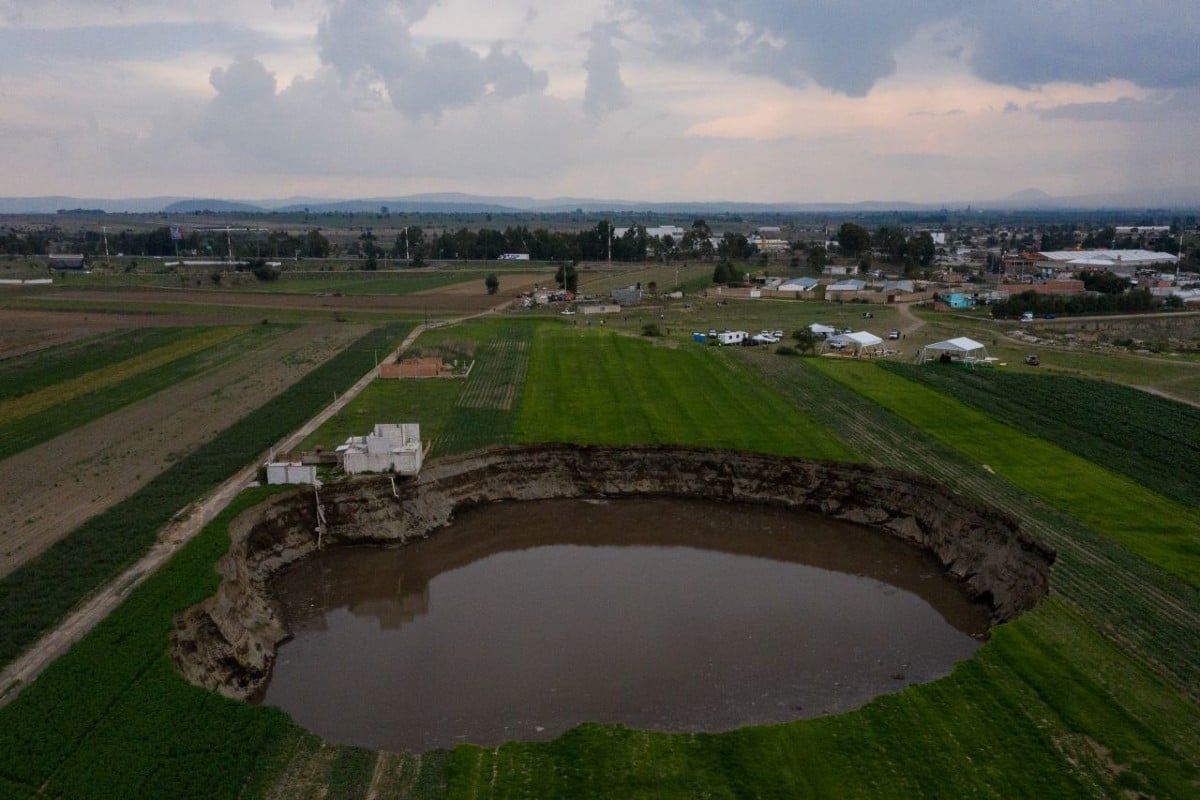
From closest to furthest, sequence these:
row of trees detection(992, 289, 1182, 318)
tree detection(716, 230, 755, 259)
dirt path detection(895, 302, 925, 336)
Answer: dirt path detection(895, 302, 925, 336)
row of trees detection(992, 289, 1182, 318)
tree detection(716, 230, 755, 259)

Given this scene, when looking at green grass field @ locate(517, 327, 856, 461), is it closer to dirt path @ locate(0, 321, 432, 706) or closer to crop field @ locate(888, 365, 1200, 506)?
crop field @ locate(888, 365, 1200, 506)

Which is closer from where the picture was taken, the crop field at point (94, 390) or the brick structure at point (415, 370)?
the crop field at point (94, 390)

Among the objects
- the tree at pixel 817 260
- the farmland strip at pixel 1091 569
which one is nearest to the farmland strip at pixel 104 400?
the farmland strip at pixel 1091 569

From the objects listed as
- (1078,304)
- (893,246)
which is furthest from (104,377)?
(893,246)

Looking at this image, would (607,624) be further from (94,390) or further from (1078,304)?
(1078,304)

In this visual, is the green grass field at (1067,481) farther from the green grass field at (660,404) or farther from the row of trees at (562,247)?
the row of trees at (562,247)

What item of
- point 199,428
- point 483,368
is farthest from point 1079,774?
point 483,368

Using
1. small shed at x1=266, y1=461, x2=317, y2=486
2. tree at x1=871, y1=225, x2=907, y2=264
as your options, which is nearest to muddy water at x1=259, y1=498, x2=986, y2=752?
small shed at x1=266, y1=461, x2=317, y2=486
